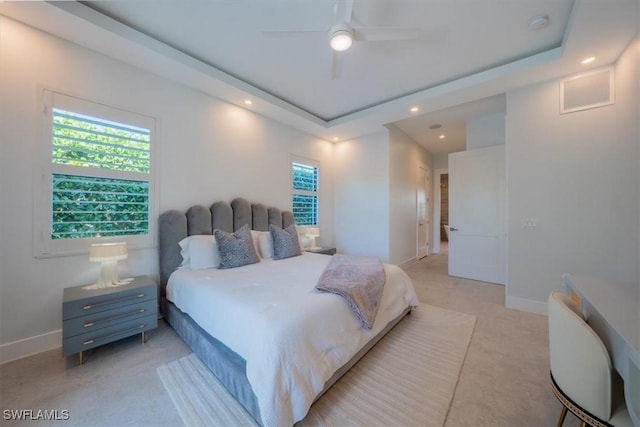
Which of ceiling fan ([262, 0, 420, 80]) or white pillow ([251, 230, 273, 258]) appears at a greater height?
ceiling fan ([262, 0, 420, 80])

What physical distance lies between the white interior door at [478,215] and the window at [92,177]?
16.5 ft

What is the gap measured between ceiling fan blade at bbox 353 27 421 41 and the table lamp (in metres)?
2.95

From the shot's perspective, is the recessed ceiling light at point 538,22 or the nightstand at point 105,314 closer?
the nightstand at point 105,314

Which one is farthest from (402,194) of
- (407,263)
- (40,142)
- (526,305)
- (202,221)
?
(40,142)

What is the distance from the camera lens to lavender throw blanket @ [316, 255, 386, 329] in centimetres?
186

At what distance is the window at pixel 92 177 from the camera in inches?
87.2

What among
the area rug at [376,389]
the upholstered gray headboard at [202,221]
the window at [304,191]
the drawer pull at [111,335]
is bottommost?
the area rug at [376,389]

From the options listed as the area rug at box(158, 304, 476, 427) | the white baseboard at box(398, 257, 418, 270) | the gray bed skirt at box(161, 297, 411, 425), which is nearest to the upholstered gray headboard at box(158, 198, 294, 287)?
the gray bed skirt at box(161, 297, 411, 425)

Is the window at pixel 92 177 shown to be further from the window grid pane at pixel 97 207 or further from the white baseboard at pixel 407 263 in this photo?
the white baseboard at pixel 407 263

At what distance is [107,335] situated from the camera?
209 cm

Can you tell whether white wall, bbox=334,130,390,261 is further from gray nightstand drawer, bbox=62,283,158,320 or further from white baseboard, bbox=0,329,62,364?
white baseboard, bbox=0,329,62,364

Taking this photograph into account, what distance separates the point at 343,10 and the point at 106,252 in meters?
3.02

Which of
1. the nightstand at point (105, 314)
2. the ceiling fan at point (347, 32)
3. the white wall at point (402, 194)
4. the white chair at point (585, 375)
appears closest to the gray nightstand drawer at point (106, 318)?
the nightstand at point (105, 314)

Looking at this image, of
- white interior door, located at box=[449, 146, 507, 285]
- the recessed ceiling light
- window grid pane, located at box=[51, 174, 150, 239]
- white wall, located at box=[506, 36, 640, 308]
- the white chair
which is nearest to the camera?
the white chair
